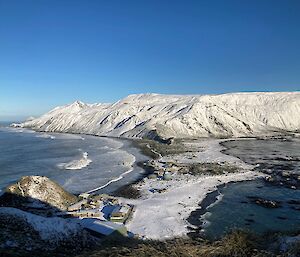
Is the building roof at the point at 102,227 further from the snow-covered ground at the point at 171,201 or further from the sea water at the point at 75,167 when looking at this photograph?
the sea water at the point at 75,167

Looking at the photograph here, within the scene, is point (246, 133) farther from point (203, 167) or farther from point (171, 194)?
point (171, 194)

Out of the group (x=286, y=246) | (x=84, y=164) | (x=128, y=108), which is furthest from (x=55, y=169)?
(x=128, y=108)

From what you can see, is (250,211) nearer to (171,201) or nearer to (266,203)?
(266,203)

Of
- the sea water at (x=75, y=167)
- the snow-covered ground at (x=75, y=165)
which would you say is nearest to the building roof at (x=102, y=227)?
the sea water at (x=75, y=167)

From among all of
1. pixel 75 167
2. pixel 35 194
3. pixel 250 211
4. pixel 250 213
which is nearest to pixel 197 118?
pixel 75 167

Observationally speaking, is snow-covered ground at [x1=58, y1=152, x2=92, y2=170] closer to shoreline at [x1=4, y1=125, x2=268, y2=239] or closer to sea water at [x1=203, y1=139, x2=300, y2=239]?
shoreline at [x1=4, y1=125, x2=268, y2=239]

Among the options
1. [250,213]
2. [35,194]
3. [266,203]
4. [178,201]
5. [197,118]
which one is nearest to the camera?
[250,213]

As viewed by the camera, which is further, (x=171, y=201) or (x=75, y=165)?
(x=75, y=165)
